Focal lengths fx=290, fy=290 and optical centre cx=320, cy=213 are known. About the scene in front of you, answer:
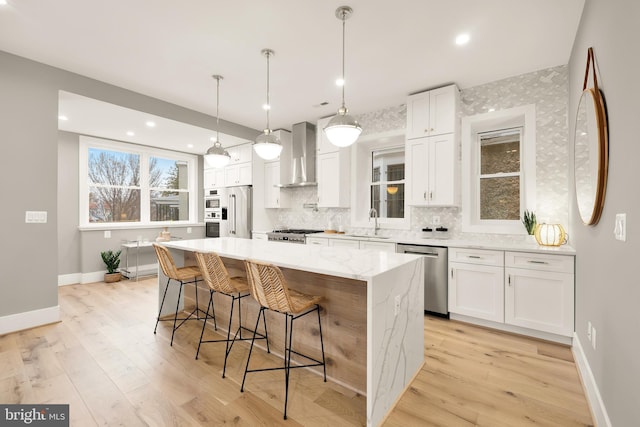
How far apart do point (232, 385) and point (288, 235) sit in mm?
2839

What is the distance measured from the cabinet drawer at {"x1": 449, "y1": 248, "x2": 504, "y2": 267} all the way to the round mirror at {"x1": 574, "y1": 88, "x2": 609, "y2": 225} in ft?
3.03

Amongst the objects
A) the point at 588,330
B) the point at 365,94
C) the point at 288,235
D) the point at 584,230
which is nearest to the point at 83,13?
the point at 365,94

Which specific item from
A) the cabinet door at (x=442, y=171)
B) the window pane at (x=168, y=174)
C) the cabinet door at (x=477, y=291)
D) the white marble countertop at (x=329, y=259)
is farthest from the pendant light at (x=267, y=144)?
the window pane at (x=168, y=174)

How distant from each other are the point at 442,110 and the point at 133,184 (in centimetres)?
583

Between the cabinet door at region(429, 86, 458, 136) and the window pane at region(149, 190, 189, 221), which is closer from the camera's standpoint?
the cabinet door at region(429, 86, 458, 136)

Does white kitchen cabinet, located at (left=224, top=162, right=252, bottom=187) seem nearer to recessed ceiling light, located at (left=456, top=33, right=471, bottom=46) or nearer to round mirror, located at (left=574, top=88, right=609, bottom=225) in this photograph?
recessed ceiling light, located at (left=456, top=33, right=471, bottom=46)

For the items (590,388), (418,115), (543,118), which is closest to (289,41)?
(418,115)


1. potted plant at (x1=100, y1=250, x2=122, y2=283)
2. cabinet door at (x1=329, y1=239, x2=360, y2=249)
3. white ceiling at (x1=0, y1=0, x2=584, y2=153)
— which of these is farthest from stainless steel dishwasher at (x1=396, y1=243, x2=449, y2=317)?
potted plant at (x1=100, y1=250, x2=122, y2=283)

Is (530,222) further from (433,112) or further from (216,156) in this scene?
(216,156)

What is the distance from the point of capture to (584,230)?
7.54ft

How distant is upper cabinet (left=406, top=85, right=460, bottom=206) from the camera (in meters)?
3.59

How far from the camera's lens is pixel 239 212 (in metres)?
5.67

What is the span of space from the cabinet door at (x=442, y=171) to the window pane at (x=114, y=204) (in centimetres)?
562

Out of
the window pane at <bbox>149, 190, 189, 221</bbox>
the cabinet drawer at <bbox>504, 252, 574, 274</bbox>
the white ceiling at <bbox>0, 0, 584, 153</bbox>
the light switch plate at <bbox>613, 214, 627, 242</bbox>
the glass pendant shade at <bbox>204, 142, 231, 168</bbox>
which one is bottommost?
the cabinet drawer at <bbox>504, 252, 574, 274</bbox>
